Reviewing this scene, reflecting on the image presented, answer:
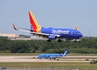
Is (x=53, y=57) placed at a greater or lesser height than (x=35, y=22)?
lesser

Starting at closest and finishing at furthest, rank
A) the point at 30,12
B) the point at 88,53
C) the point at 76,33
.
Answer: the point at 76,33
the point at 30,12
the point at 88,53

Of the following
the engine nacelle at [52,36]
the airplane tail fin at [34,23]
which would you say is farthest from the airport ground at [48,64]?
the airplane tail fin at [34,23]

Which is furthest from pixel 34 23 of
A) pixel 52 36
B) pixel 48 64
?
pixel 52 36

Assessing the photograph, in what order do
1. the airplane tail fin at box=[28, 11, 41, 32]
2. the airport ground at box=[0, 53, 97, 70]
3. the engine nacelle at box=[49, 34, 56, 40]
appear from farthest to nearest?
the airplane tail fin at box=[28, 11, 41, 32] < the engine nacelle at box=[49, 34, 56, 40] < the airport ground at box=[0, 53, 97, 70]

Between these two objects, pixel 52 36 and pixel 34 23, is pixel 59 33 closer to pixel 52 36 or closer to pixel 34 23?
pixel 52 36

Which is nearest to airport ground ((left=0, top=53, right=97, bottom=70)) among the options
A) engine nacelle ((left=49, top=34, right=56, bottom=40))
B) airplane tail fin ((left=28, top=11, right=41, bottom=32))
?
engine nacelle ((left=49, top=34, right=56, bottom=40))

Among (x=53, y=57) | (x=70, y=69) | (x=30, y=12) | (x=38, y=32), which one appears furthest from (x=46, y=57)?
(x=70, y=69)

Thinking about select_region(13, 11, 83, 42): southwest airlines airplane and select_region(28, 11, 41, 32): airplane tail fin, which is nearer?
select_region(13, 11, 83, 42): southwest airlines airplane

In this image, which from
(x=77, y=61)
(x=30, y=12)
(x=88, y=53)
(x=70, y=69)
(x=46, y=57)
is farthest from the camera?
(x=88, y=53)

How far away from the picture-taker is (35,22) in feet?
507

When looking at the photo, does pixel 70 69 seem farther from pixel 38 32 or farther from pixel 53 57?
pixel 53 57

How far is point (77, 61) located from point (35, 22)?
57.0 feet

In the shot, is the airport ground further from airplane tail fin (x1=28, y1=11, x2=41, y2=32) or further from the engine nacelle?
airplane tail fin (x1=28, y1=11, x2=41, y2=32)

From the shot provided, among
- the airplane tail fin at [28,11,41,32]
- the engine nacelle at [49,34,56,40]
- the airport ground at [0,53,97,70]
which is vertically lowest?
the airport ground at [0,53,97,70]
